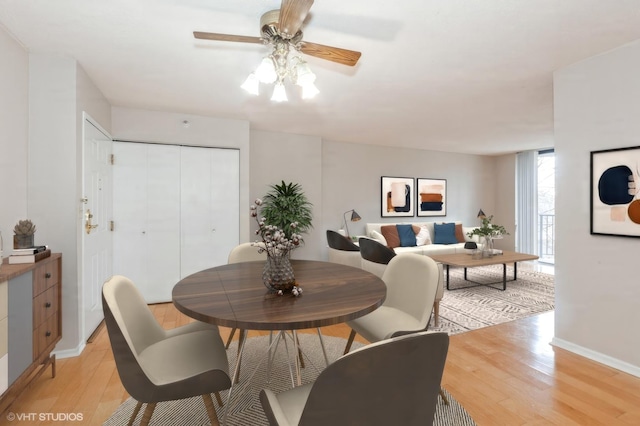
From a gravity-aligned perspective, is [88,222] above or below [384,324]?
above

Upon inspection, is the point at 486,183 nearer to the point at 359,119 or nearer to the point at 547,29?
the point at 359,119

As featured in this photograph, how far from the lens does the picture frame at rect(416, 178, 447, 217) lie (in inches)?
261

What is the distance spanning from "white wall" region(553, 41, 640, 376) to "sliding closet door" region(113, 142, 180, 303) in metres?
4.14

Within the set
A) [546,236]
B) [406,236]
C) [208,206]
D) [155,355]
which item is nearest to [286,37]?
[155,355]

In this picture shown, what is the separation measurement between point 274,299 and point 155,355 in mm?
674

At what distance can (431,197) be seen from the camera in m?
6.76

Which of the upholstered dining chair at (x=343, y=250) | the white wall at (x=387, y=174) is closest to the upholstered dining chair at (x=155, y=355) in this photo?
the upholstered dining chair at (x=343, y=250)

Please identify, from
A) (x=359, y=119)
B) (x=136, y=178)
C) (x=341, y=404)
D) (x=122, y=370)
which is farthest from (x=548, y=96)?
(x=136, y=178)

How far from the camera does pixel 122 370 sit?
1.27 m

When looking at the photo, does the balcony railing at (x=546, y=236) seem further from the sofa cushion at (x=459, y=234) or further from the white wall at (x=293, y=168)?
the white wall at (x=293, y=168)

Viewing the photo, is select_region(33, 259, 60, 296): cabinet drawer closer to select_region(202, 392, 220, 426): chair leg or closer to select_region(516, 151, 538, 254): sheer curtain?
select_region(202, 392, 220, 426): chair leg

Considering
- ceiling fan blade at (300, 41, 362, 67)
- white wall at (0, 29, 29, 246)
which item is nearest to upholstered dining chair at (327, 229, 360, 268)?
ceiling fan blade at (300, 41, 362, 67)

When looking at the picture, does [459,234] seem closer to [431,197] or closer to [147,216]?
[431,197]

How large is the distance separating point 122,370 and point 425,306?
5.05 feet
